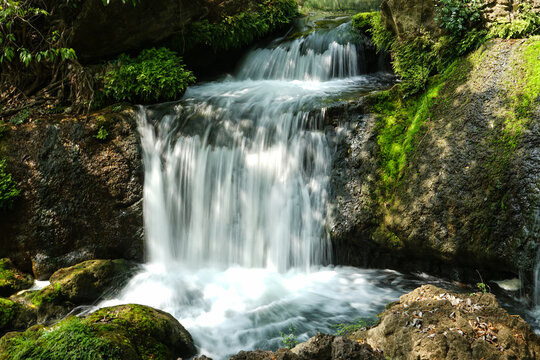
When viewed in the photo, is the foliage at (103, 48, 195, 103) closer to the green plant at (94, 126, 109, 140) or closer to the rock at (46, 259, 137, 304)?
the green plant at (94, 126, 109, 140)

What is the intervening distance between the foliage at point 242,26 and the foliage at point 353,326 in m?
7.87

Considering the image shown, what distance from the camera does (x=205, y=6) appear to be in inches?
381

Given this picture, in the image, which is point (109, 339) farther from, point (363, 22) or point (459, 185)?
point (363, 22)

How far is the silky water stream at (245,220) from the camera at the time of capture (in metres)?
5.24

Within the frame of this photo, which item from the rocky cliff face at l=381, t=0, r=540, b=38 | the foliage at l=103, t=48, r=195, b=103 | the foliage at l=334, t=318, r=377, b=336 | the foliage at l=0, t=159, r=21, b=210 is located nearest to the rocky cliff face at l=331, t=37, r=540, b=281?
the rocky cliff face at l=381, t=0, r=540, b=38

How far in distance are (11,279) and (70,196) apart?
160 cm

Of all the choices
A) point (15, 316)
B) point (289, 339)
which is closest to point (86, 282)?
point (15, 316)

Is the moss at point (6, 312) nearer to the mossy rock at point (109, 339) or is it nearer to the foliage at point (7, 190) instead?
the mossy rock at point (109, 339)

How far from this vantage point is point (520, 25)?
5547 millimetres

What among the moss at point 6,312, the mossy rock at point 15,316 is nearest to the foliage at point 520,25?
the mossy rock at point 15,316

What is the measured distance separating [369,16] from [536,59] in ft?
17.0

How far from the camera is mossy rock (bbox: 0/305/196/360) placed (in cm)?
299

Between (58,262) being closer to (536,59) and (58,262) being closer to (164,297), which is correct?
(164,297)

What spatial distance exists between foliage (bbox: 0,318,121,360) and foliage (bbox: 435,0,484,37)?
6573 mm
